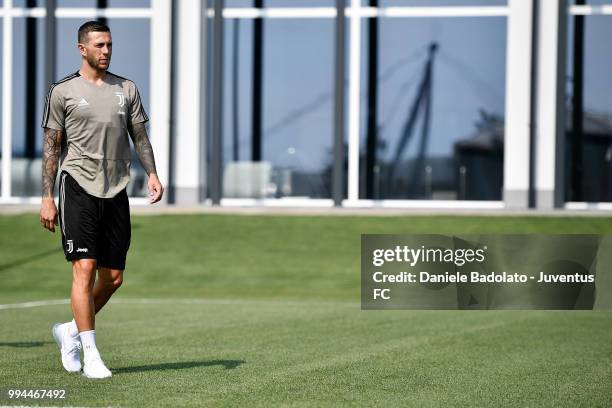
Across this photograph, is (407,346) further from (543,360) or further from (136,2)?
(136,2)

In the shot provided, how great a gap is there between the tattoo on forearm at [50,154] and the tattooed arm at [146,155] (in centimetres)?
44

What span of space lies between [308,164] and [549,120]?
217 inches

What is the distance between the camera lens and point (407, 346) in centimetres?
904

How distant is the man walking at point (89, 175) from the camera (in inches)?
264

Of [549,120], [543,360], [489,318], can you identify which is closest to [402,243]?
[543,360]

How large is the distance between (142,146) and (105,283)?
0.84m

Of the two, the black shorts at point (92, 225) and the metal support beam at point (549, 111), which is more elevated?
the metal support beam at point (549, 111)

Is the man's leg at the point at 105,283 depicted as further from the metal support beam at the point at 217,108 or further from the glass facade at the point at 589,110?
the glass facade at the point at 589,110

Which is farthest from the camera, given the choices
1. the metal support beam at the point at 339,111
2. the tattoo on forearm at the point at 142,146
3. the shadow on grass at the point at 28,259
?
the metal support beam at the point at 339,111

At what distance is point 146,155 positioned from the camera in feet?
23.2

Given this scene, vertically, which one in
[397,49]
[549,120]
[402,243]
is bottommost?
[402,243]
